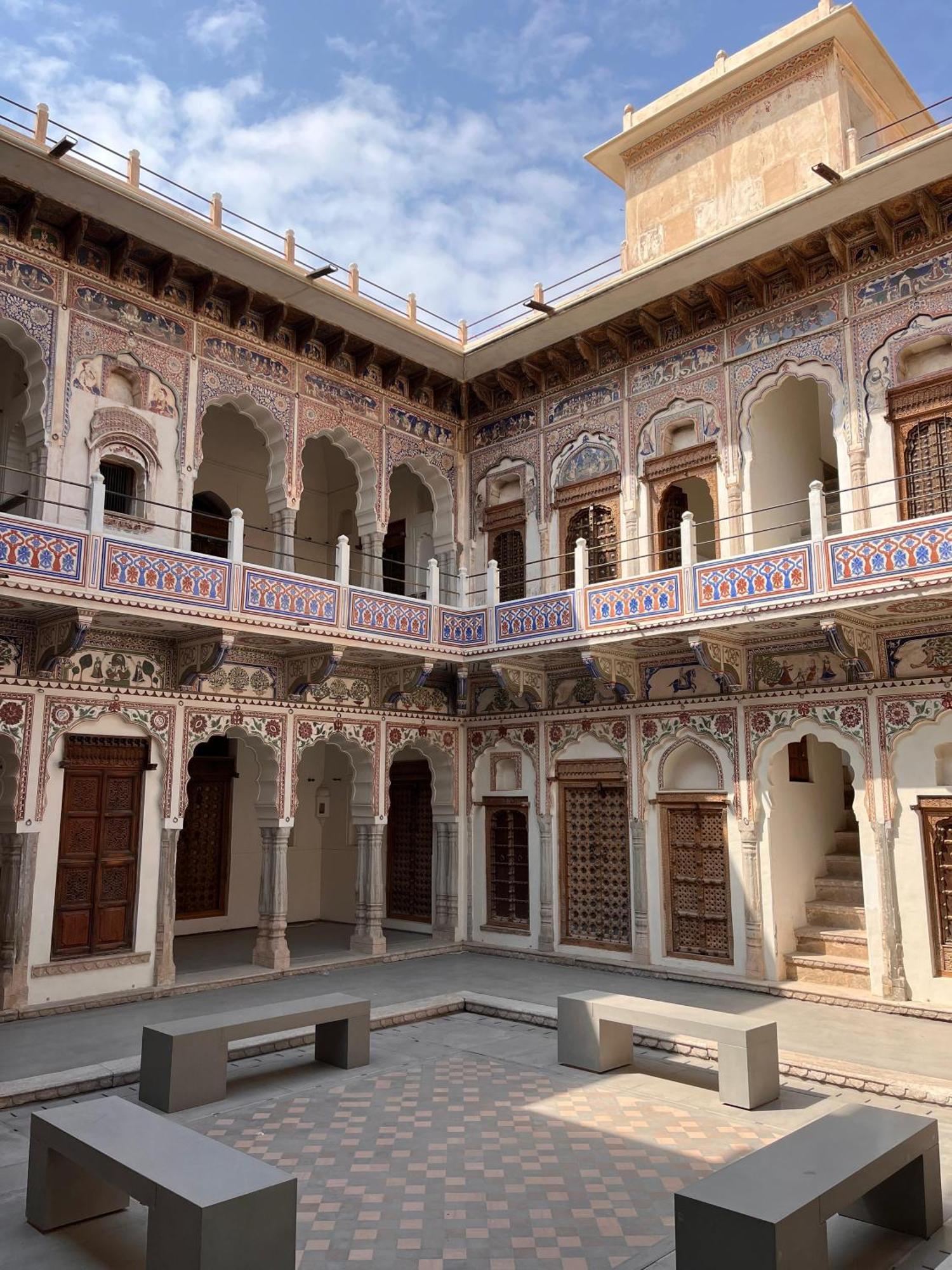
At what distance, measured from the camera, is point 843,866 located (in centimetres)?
1158

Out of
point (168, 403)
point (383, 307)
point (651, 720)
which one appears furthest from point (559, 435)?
point (168, 403)

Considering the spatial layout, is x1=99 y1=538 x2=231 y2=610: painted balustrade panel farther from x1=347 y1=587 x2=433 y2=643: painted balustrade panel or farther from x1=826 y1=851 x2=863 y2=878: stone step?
x1=826 y1=851 x2=863 y2=878: stone step

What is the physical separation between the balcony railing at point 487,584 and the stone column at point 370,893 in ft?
8.49

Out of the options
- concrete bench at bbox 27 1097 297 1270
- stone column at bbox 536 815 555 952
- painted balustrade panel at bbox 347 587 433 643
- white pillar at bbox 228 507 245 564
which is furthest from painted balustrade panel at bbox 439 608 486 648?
concrete bench at bbox 27 1097 297 1270

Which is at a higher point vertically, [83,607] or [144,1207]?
[83,607]

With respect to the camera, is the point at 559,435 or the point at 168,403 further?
the point at 559,435

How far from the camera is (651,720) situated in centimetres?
1167

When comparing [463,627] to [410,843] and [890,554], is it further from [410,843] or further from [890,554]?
[890,554]

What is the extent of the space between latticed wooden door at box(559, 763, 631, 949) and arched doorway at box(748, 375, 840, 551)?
3572 millimetres

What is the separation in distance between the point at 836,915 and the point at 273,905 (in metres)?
6.31

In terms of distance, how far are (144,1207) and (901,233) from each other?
34.3 feet

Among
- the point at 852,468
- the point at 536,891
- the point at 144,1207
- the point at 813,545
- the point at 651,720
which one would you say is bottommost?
the point at 144,1207

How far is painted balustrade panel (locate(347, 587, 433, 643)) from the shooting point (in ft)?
38.0

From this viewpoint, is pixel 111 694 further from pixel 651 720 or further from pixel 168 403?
pixel 651 720
